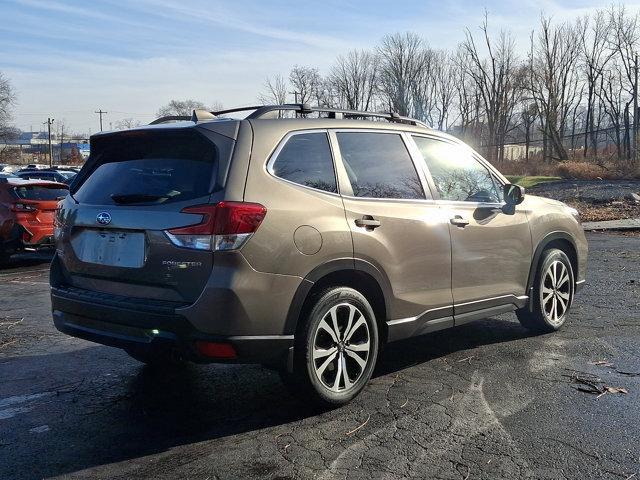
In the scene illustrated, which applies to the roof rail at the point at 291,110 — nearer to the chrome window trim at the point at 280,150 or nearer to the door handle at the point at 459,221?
the chrome window trim at the point at 280,150

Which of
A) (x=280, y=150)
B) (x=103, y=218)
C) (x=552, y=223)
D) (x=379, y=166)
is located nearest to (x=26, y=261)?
(x=103, y=218)

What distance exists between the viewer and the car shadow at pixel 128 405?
139 inches

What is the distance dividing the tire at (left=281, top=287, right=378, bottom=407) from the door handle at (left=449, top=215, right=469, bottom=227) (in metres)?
1.11

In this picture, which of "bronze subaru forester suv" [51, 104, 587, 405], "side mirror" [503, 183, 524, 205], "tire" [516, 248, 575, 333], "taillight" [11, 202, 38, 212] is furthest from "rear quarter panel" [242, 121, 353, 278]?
"taillight" [11, 202, 38, 212]

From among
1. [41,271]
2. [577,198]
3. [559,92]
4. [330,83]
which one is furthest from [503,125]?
[41,271]

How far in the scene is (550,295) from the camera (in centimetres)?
597

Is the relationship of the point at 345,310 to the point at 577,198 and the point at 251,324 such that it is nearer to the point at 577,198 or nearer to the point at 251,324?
the point at 251,324

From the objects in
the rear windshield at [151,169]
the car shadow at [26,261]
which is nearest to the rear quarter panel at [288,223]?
the rear windshield at [151,169]

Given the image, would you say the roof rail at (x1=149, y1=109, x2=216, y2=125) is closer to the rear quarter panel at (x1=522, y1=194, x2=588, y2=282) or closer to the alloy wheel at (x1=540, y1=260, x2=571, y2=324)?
the rear quarter panel at (x1=522, y1=194, x2=588, y2=282)

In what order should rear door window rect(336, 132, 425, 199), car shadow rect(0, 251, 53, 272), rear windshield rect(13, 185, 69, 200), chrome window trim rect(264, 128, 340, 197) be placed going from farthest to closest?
car shadow rect(0, 251, 53, 272)
rear windshield rect(13, 185, 69, 200)
rear door window rect(336, 132, 425, 199)
chrome window trim rect(264, 128, 340, 197)

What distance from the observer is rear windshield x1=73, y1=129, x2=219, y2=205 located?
12.3 ft

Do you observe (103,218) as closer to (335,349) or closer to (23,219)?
(335,349)

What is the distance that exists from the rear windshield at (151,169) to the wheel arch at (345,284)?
0.83 m

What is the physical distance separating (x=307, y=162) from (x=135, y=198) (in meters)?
1.11
